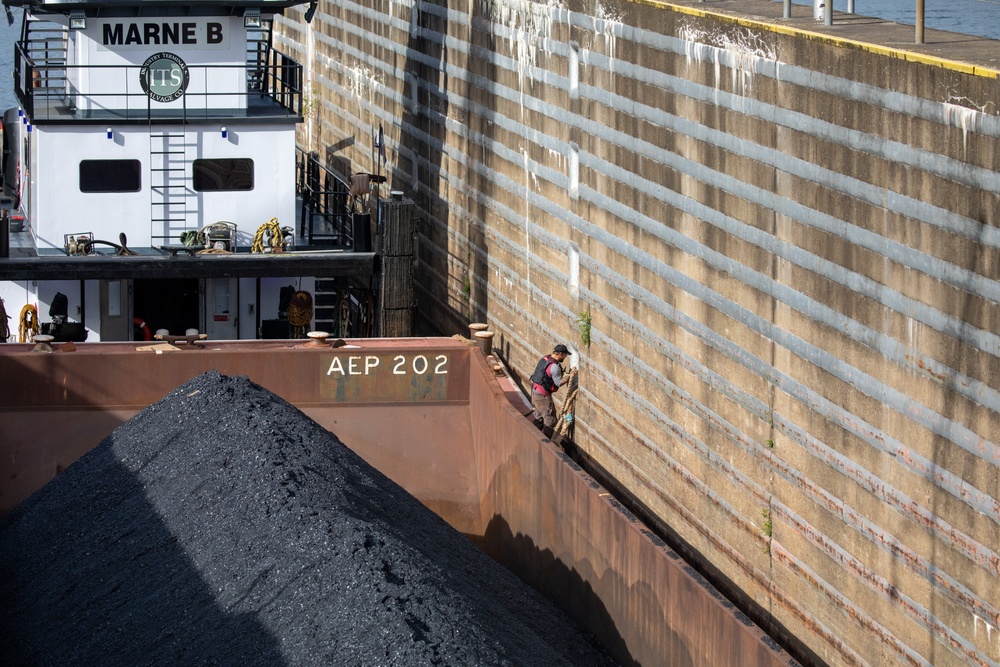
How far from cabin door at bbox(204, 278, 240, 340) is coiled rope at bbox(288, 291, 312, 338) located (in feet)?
2.71

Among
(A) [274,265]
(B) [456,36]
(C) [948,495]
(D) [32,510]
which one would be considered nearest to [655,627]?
(C) [948,495]

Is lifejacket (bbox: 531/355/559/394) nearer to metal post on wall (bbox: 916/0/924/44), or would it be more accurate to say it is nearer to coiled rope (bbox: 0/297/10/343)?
metal post on wall (bbox: 916/0/924/44)

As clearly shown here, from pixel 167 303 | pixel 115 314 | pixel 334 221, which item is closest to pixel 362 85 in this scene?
pixel 334 221

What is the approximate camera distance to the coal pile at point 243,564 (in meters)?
8.29

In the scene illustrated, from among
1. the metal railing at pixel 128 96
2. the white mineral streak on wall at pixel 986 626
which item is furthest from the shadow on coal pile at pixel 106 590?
the metal railing at pixel 128 96

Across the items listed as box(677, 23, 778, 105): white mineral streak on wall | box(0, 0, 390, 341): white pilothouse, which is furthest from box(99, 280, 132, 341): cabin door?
box(677, 23, 778, 105): white mineral streak on wall

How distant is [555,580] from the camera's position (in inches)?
436

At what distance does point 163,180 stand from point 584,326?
6.98m

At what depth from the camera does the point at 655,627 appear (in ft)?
29.1

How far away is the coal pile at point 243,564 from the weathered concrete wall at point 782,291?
167cm

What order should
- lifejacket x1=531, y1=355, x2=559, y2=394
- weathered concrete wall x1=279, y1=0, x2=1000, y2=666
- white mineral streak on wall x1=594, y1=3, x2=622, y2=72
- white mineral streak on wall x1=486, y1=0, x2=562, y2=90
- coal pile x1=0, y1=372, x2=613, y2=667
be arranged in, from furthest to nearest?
white mineral streak on wall x1=486, y1=0, x2=562, y2=90 < lifejacket x1=531, y1=355, x2=559, y2=394 < white mineral streak on wall x1=594, y1=3, x2=622, y2=72 < coal pile x1=0, y1=372, x2=613, y2=667 < weathered concrete wall x1=279, y1=0, x2=1000, y2=666

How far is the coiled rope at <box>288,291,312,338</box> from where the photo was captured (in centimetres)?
1711

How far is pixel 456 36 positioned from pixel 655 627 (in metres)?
10.2

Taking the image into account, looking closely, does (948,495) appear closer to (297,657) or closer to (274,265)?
(297,657)
